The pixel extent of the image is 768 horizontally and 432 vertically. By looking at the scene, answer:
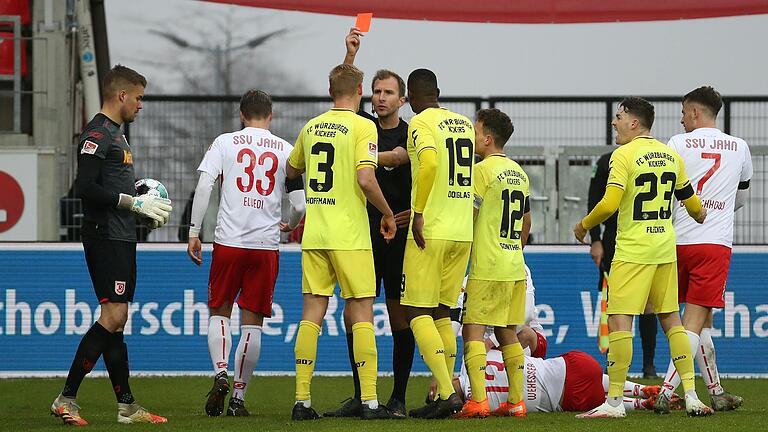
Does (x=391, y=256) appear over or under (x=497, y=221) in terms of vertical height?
under

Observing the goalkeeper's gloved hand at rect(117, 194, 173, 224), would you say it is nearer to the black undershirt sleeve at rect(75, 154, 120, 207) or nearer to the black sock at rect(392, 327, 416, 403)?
the black undershirt sleeve at rect(75, 154, 120, 207)

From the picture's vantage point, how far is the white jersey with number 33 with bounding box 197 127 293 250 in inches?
352

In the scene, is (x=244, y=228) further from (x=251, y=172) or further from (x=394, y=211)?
(x=394, y=211)

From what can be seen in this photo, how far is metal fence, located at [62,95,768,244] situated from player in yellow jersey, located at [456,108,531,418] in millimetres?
4292

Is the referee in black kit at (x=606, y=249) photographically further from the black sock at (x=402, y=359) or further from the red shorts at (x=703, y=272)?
the black sock at (x=402, y=359)

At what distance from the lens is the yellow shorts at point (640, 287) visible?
8406 millimetres

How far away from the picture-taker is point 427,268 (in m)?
8.16

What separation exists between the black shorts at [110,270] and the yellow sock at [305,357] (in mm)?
1052

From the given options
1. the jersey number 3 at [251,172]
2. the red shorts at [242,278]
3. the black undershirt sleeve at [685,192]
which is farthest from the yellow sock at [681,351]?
the jersey number 3 at [251,172]

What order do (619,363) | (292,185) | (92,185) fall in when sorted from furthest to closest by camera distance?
1. (292,185)
2. (619,363)
3. (92,185)

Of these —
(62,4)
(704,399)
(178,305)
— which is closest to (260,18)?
(62,4)

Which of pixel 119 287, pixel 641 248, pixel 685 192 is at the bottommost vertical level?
pixel 119 287

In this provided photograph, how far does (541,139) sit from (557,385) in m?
4.52

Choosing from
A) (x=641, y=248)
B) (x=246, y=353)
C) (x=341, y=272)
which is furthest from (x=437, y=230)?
(x=246, y=353)
